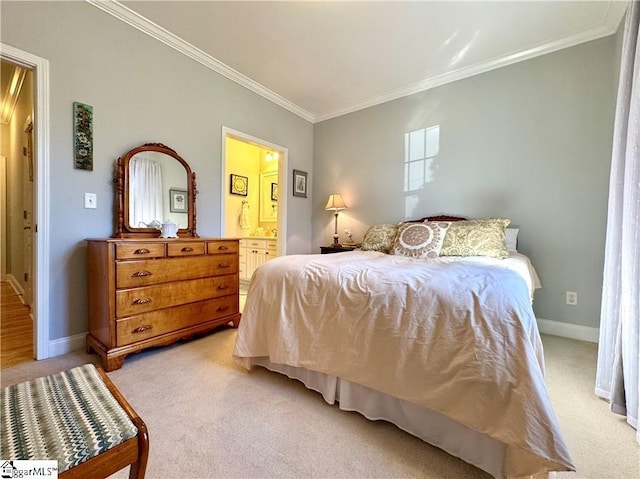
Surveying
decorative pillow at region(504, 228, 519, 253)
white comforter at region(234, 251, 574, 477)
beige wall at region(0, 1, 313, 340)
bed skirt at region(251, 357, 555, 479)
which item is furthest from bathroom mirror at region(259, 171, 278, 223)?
bed skirt at region(251, 357, 555, 479)

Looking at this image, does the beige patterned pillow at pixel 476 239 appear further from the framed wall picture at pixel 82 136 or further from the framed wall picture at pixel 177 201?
the framed wall picture at pixel 82 136

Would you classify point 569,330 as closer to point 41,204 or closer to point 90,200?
point 90,200

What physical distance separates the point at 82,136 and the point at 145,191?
559mm

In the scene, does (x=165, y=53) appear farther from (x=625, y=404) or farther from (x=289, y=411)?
(x=625, y=404)

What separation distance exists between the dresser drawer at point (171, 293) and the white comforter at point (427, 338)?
0.73 metres

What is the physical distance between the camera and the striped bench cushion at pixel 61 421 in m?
0.59

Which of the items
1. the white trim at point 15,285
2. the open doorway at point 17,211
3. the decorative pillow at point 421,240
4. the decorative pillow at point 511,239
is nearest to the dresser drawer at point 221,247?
the open doorway at point 17,211

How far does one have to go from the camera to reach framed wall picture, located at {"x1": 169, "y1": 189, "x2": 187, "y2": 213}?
2596mm

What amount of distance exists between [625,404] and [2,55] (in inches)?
162

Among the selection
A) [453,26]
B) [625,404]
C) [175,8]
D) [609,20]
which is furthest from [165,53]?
[625,404]

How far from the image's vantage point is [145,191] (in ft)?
7.89

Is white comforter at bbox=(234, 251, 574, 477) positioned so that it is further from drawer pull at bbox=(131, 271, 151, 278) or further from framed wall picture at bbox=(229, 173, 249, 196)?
framed wall picture at bbox=(229, 173, 249, 196)

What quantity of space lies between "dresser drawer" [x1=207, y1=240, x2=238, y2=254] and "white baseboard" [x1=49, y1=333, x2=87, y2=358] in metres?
1.14

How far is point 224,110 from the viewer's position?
304cm
